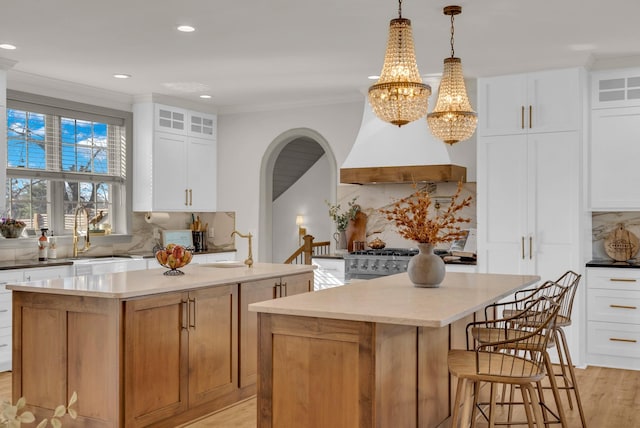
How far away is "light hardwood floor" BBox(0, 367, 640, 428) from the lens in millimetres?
4066

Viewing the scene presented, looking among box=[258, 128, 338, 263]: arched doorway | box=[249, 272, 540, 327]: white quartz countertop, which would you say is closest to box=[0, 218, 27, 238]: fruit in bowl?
box=[258, 128, 338, 263]: arched doorway

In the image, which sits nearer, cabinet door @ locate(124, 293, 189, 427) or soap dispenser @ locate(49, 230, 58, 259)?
cabinet door @ locate(124, 293, 189, 427)

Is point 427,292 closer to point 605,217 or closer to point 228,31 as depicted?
point 228,31

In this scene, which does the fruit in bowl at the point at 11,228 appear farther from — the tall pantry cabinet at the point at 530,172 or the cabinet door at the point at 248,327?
the tall pantry cabinet at the point at 530,172

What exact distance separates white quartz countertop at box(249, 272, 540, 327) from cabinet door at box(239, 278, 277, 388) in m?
0.91

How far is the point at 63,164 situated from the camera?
657 cm

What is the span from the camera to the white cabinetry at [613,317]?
546cm

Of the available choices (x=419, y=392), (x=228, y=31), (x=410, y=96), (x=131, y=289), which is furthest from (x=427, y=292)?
(x=228, y=31)

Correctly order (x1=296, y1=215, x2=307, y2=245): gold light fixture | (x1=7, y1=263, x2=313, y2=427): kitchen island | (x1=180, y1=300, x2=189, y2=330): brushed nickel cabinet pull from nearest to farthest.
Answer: (x1=7, y1=263, x2=313, y2=427): kitchen island
(x1=180, y1=300, x2=189, y2=330): brushed nickel cabinet pull
(x1=296, y1=215, x2=307, y2=245): gold light fixture

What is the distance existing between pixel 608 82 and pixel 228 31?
334 cm

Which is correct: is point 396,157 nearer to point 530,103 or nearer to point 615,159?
point 530,103

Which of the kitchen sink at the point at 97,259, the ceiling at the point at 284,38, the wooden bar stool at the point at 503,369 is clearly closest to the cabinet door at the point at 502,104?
the ceiling at the point at 284,38

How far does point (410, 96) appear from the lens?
3240 millimetres

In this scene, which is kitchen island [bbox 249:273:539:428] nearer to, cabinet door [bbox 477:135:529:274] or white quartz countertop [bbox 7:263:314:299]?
white quartz countertop [bbox 7:263:314:299]
